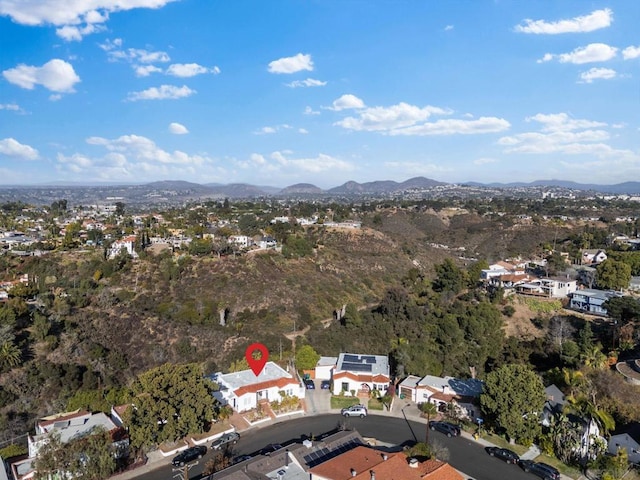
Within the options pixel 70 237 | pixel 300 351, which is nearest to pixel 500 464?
pixel 300 351

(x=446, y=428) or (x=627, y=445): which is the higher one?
(x=627, y=445)

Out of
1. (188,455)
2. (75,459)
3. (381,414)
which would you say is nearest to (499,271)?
(381,414)

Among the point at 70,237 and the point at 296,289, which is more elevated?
the point at 70,237

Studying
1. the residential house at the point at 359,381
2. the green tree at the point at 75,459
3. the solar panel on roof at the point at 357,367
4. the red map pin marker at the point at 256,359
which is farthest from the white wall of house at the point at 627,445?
the green tree at the point at 75,459

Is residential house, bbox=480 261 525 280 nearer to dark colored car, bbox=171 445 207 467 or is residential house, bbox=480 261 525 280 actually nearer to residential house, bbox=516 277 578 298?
residential house, bbox=516 277 578 298

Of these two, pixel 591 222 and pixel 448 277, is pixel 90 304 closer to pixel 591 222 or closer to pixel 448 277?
pixel 448 277

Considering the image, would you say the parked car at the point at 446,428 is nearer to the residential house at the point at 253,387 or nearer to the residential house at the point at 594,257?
the residential house at the point at 253,387

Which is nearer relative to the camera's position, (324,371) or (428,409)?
(428,409)

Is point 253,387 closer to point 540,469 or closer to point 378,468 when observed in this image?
point 378,468
